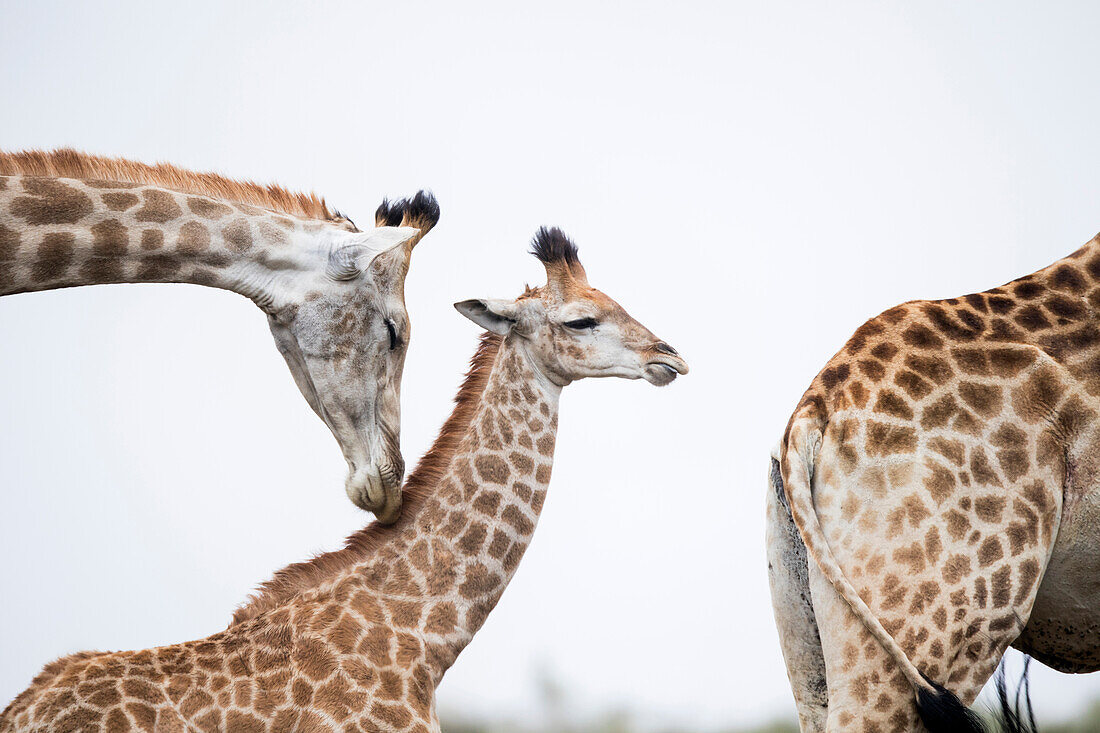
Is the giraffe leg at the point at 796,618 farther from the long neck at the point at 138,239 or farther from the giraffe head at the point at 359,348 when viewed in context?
the long neck at the point at 138,239

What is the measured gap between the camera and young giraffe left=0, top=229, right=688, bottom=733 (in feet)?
17.3

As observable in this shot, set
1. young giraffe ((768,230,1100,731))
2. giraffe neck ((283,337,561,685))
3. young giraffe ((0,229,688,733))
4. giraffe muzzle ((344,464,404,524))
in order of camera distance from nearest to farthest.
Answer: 1. young giraffe ((768,230,1100,731))
2. young giraffe ((0,229,688,733))
3. giraffe muzzle ((344,464,404,524))
4. giraffe neck ((283,337,561,685))

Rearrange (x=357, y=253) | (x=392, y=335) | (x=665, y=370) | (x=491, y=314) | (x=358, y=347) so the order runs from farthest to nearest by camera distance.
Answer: (x=491, y=314)
(x=665, y=370)
(x=392, y=335)
(x=358, y=347)
(x=357, y=253)

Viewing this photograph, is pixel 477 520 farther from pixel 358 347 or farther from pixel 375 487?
pixel 358 347

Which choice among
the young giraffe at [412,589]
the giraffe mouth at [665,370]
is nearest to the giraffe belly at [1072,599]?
the giraffe mouth at [665,370]

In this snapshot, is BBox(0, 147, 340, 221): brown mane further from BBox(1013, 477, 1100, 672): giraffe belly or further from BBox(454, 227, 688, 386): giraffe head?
BBox(1013, 477, 1100, 672): giraffe belly

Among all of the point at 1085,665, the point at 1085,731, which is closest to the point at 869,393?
the point at 1085,665

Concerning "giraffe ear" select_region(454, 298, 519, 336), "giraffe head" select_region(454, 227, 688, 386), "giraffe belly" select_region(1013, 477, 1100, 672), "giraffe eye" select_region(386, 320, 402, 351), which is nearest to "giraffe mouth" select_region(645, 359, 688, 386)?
"giraffe head" select_region(454, 227, 688, 386)

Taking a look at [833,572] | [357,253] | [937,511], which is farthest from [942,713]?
[357,253]

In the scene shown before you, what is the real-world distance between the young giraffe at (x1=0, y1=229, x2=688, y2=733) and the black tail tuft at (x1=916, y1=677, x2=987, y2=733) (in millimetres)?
2547

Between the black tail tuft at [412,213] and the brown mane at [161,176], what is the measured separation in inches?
33.0

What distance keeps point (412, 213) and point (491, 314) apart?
0.86 meters

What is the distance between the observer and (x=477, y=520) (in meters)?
6.36

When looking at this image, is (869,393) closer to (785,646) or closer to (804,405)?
(804,405)
